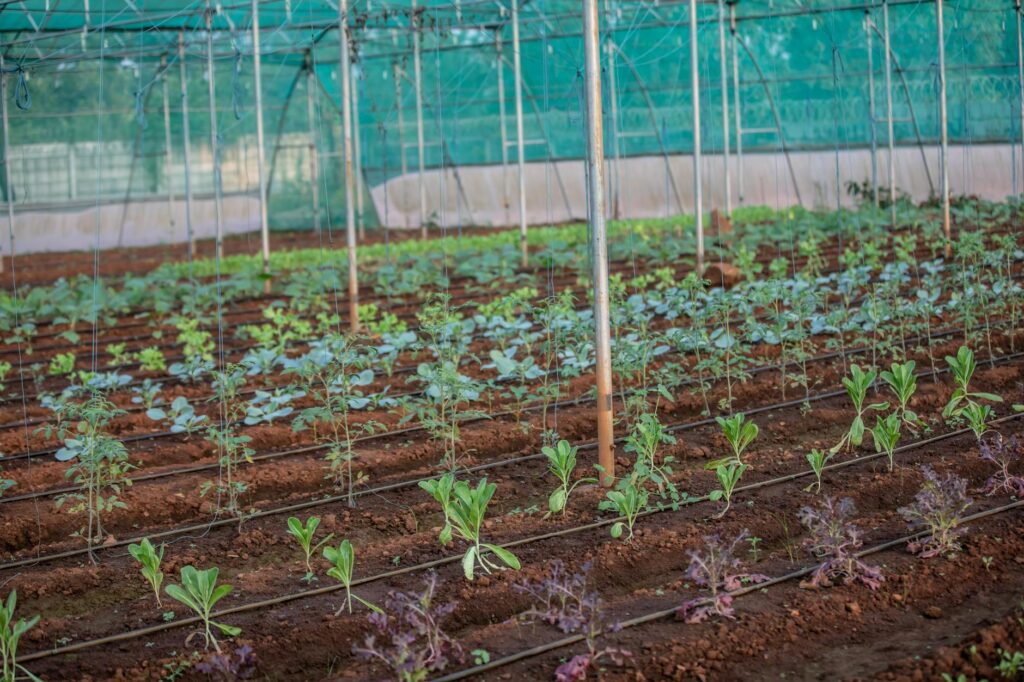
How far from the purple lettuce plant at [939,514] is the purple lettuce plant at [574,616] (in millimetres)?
1296

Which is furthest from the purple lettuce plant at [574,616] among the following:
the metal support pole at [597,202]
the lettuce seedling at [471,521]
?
the metal support pole at [597,202]

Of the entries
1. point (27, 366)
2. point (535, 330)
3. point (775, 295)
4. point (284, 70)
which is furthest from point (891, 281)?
point (284, 70)

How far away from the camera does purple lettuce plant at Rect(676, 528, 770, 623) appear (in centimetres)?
397

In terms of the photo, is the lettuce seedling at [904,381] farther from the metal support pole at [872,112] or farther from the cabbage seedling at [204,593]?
the metal support pole at [872,112]

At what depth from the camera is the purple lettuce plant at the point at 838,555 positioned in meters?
4.18

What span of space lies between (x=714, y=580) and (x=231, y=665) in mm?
1666

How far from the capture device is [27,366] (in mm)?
8852

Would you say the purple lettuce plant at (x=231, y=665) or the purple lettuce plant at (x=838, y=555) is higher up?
the purple lettuce plant at (x=838, y=555)

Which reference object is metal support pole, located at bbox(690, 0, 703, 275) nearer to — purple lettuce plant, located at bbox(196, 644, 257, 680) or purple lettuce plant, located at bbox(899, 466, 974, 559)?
purple lettuce plant, located at bbox(899, 466, 974, 559)

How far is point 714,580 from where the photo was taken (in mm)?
4039

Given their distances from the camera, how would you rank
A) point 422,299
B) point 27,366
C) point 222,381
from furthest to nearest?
1. point 422,299
2. point 27,366
3. point 222,381

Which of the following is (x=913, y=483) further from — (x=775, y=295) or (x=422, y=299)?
(x=422, y=299)

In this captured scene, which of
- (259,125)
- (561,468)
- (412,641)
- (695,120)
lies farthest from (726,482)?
(259,125)

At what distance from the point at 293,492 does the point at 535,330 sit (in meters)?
3.88
